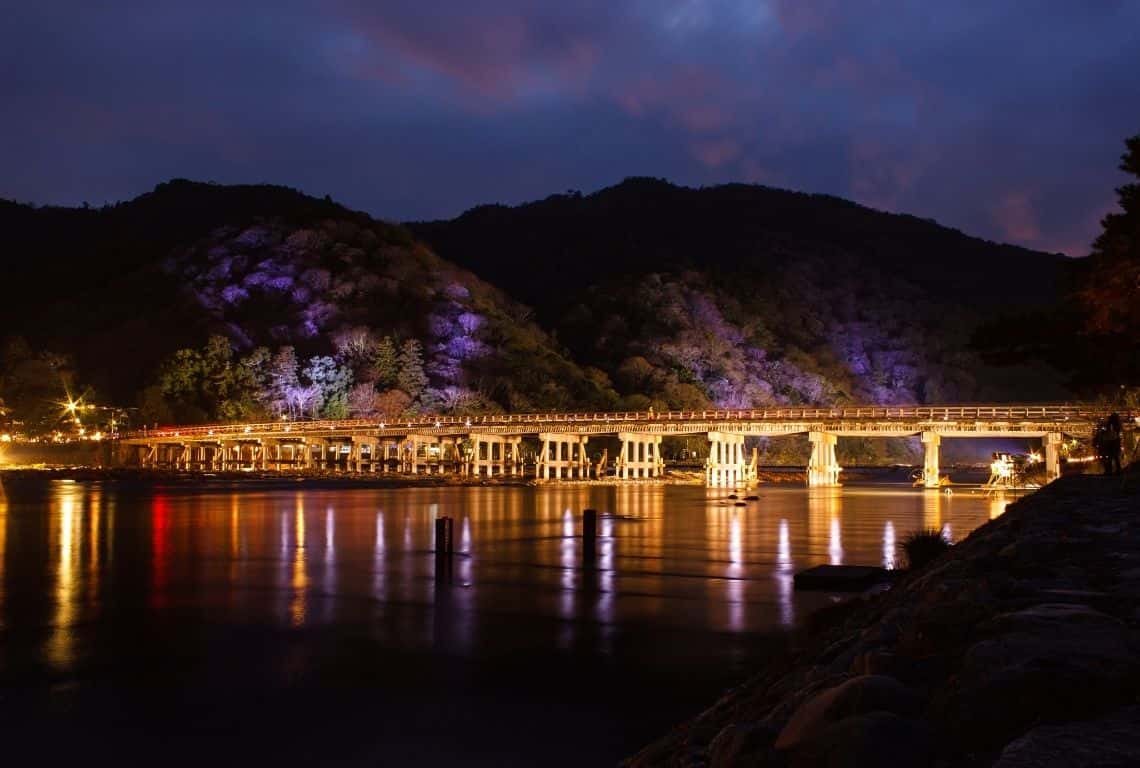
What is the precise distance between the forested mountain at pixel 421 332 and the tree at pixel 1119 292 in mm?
76710

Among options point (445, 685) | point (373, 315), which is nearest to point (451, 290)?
point (373, 315)

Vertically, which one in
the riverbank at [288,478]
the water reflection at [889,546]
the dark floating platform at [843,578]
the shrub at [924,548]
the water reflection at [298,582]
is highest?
the shrub at [924,548]

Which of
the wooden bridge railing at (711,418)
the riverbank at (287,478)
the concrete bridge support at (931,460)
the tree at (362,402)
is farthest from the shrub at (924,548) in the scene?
the tree at (362,402)

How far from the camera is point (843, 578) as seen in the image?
18.3m

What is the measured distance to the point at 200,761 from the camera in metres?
8.60

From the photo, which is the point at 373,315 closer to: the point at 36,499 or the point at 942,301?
the point at 36,499

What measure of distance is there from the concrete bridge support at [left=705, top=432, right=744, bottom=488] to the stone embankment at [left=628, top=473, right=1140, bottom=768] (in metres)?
73.6

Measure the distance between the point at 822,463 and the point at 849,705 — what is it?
78.2 metres

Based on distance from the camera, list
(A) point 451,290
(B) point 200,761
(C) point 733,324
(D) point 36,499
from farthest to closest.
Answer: (C) point 733,324
(A) point 451,290
(D) point 36,499
(B) point 200,761

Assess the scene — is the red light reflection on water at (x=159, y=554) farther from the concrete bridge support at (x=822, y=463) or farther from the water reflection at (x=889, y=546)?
the concrete bridge support at (x=822, y=463)

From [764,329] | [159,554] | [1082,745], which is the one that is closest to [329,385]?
[764,329]

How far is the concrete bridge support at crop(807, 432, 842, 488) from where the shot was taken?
78438mm

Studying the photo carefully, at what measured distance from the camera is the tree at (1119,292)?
20.2 metres

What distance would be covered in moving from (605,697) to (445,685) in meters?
1.81
